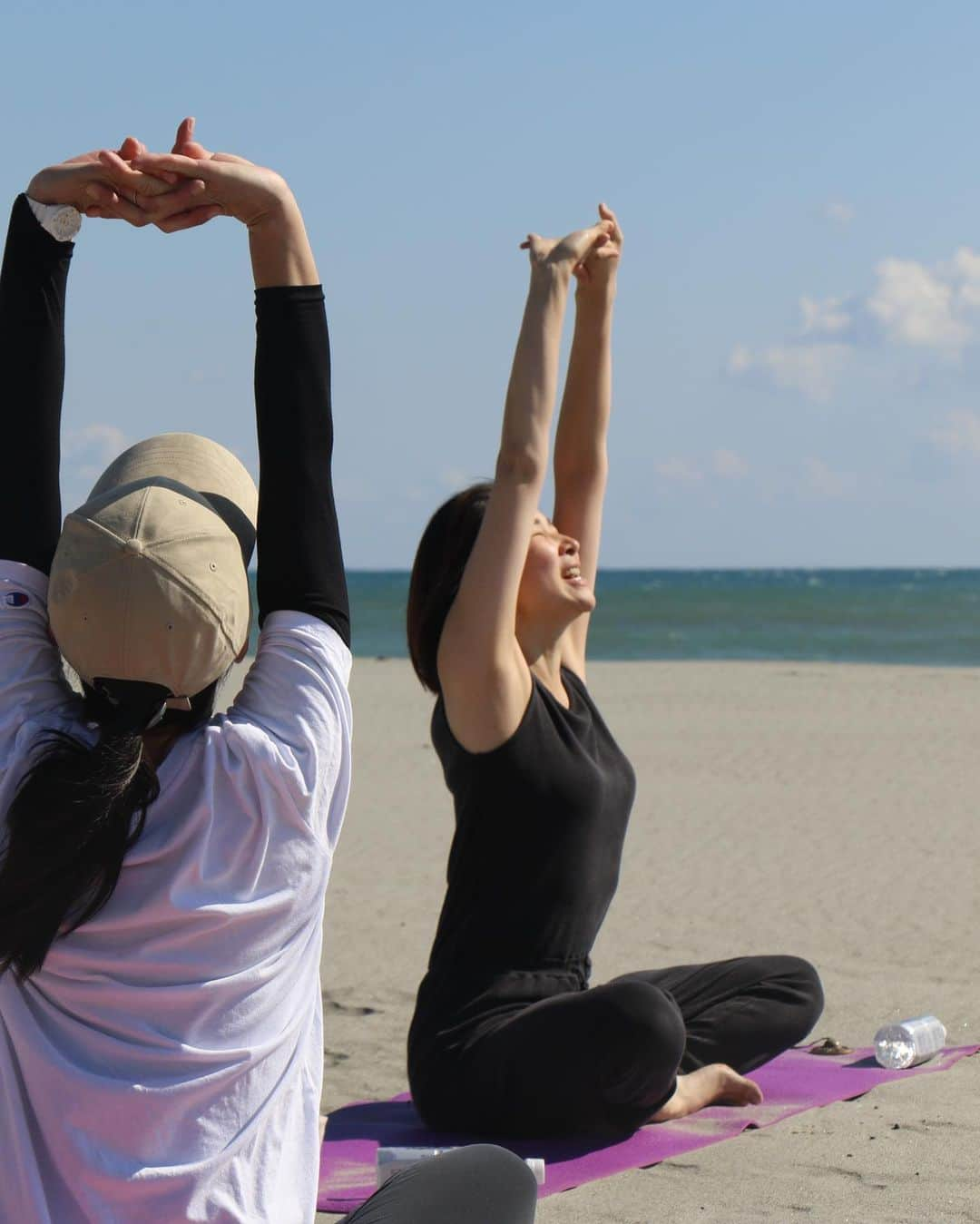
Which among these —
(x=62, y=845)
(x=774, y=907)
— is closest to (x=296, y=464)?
(x=62, y=845)

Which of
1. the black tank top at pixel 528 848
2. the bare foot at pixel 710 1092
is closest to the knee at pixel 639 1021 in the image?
the black tank top at pixel 528 848

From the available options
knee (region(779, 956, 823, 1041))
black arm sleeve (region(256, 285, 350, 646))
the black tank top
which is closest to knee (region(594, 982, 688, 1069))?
the black tank top

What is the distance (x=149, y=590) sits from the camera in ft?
5.97

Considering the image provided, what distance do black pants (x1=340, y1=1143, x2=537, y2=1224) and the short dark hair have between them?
68.7 inches

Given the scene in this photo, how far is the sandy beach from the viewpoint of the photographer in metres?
3.75

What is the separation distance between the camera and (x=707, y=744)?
1460 cm

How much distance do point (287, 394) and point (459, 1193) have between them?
112cm

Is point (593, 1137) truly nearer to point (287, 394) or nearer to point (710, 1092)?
point (710, 1092)

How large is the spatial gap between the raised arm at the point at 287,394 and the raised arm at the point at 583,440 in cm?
231

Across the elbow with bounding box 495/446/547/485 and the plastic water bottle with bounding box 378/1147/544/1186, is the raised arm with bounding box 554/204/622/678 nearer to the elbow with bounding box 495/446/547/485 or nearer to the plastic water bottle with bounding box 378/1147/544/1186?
the elbow with bounding box 495/446/547/485

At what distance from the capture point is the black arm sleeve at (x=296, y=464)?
6.39 ft

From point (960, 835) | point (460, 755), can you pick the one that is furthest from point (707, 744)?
point (460, 755)

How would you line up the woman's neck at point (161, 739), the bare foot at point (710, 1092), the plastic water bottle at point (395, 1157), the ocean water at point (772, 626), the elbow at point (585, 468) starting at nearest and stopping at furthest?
the woman's neck at point (161, 739)
the plastic water bottle at point (395, 1157)
the bare foot at point (710, 1092)
the elbow at point (585, 468)
the ocean water at point (772, 626)

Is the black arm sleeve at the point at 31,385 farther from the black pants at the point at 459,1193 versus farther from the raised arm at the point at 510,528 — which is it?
the raised arm at the point at 510,528
